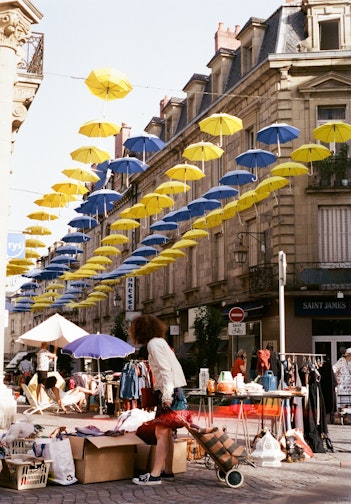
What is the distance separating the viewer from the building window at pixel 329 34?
25.7 meters

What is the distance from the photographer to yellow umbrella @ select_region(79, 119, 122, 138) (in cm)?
1672

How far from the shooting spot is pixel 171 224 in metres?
24.7

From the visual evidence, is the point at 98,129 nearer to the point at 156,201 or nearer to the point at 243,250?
the point at 156,201

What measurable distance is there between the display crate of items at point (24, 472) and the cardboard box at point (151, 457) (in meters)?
1.19

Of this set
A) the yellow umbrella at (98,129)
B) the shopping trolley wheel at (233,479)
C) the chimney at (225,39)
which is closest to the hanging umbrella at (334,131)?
the yellow umbrella at (98,129)

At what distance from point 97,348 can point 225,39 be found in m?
20.1

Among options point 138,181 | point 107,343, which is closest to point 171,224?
point 107,343

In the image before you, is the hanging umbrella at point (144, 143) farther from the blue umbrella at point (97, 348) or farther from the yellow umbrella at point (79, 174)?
the blue umbrella at point (97, 348)

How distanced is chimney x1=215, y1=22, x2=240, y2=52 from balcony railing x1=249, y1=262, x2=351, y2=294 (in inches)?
507

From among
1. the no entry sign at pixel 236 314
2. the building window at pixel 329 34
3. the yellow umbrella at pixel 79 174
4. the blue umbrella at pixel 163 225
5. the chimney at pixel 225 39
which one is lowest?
the no entry sign at pixel 236 314

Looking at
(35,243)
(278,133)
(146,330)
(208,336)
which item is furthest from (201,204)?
A: (146,330)

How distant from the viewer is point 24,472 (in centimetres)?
785

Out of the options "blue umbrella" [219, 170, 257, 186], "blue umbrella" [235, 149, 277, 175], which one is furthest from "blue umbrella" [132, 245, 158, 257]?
"blue umbrella" [235, 149, 277, 175]

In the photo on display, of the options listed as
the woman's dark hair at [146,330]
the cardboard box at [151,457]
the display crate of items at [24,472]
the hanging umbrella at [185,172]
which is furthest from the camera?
the hanging umbrella at [185,172]
